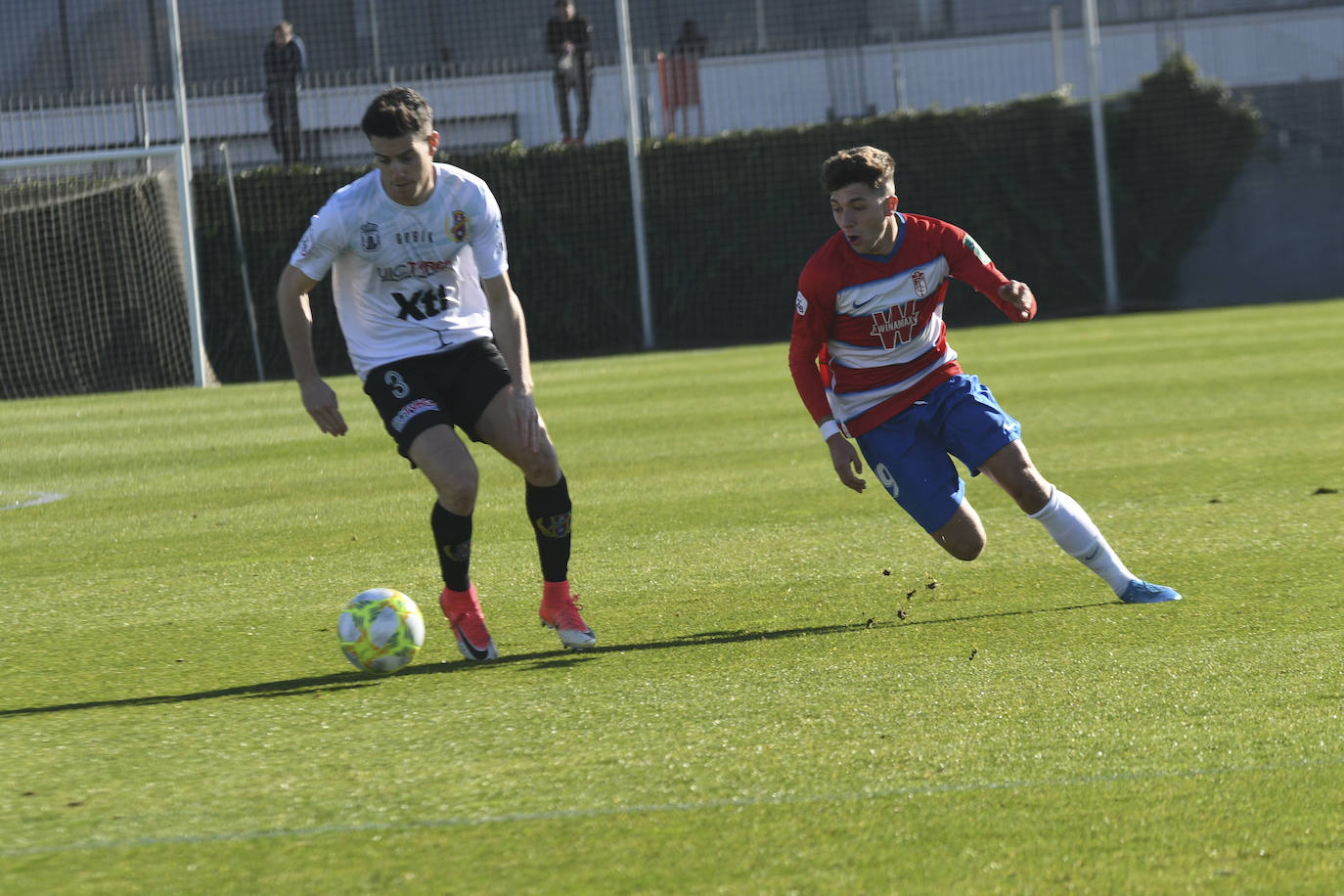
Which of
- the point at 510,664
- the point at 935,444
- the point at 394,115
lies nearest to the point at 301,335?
the point at 394,115

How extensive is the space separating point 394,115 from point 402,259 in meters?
0.52

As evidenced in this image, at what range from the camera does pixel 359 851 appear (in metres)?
3.12

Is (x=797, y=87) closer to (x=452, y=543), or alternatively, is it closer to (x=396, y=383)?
(x=396, y=383)

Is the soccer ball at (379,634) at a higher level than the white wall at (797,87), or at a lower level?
lower

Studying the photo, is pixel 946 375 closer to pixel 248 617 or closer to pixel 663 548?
pixel 663 548

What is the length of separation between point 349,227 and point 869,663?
216 cm

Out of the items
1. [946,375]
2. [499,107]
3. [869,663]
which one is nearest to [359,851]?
[869,663]

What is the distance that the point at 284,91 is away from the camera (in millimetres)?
20922

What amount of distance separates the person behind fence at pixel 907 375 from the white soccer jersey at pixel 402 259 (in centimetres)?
115

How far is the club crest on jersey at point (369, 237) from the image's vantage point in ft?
16.8

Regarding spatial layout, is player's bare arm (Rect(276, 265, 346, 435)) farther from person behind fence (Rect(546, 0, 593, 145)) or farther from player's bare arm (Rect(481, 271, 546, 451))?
person behind fence (Rect(546, 0, 593, 145))

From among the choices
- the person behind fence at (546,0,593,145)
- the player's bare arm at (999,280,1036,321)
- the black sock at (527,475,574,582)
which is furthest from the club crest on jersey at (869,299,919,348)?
the person behind fence at (546,0,593,145)

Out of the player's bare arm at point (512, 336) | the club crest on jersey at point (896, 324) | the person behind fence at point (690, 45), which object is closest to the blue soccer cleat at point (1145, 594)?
the club crest on jersey at point (896, 324)

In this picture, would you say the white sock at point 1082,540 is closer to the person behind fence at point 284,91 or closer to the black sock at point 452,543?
the black sock at point 452,543
